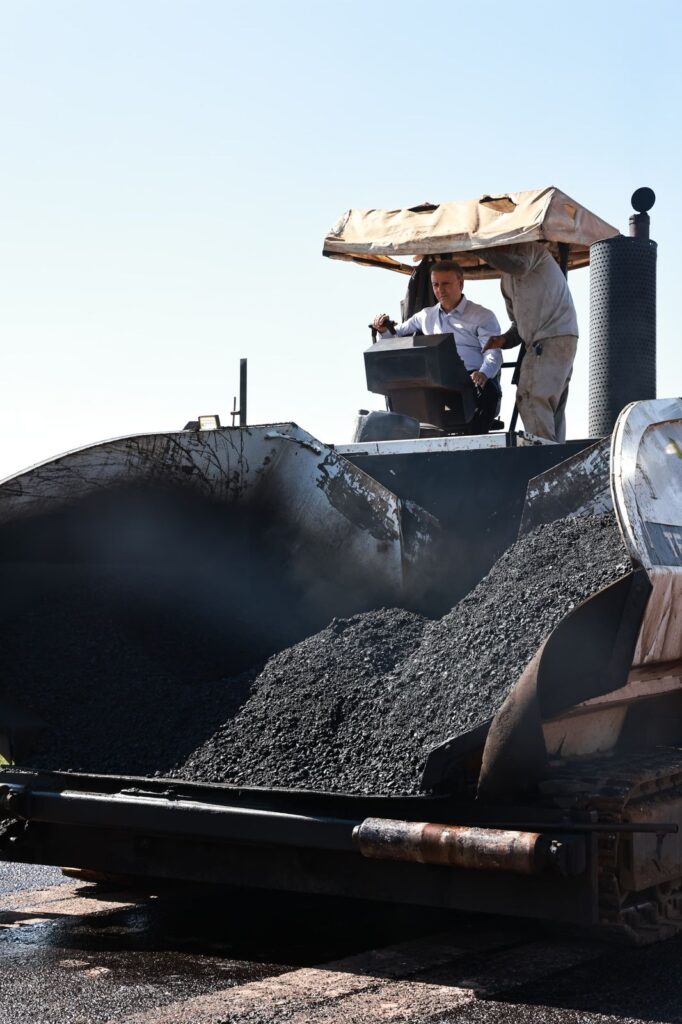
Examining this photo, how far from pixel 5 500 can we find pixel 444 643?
67.7 inches

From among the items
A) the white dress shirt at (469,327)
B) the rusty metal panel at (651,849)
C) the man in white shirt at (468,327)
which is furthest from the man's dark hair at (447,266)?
the rusty metal panel at (651,849)

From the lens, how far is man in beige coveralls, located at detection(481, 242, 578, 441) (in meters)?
7.05

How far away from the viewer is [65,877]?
580cm

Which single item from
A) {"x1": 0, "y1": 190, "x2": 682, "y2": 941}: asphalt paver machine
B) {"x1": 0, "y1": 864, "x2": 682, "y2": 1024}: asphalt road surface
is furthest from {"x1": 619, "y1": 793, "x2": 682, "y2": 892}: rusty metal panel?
{"x1": 0, "y1": 864, "x2": 682, "y2": 1024}: asphalt road surface

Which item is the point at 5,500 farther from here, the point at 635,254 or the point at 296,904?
the point at 635,254

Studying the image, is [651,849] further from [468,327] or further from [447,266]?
[447,266]

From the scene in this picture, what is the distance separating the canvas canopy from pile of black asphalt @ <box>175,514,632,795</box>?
2416mm

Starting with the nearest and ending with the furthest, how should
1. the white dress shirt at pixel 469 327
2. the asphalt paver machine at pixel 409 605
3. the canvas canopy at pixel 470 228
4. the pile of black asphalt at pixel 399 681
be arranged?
the asphalt paver machine at pixel 409 605
the pile of black asphalt at pixel 399 681
the canvas canopy at pixel 470 228
the white dress shirt at pixel 469 327

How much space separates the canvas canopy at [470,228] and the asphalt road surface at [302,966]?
3.49 metres

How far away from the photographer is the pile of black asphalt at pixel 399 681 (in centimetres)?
414

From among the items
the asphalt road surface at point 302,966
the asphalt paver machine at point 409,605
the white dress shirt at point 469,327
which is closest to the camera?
the asphalt road surface at point 302,966

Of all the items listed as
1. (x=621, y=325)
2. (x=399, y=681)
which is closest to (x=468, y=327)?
(x=621, y=325)

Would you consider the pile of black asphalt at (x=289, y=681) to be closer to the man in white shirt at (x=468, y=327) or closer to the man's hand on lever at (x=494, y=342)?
the man in white shirt at (x=468, y=327)

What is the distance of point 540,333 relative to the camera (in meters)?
7.11
